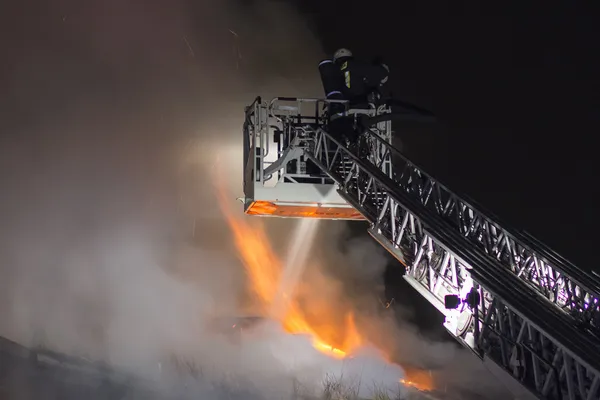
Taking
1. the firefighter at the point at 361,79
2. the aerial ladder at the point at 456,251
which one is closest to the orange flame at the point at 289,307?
the aerial ladder at the point at 456,251

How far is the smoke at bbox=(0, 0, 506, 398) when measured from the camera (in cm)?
1228

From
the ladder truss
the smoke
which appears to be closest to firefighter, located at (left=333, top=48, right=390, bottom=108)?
the ladder truss

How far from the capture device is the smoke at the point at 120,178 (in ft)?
40.3

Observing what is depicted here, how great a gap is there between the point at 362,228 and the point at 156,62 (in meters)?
6.83

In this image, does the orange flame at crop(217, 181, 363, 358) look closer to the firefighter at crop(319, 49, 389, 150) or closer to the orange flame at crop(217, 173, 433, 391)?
the orange flame at crop(217, 173, 433, 391)

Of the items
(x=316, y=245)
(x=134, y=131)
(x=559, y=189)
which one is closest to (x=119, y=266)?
(x=134, y=131)

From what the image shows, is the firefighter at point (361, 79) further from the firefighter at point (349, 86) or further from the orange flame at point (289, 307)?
the orange flame at point (289, 307)

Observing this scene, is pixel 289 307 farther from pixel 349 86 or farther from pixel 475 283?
pixel 475 283

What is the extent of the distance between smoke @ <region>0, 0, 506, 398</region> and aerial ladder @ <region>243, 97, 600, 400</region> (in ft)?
13.7

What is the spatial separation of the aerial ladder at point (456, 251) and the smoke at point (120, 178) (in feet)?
→ 13.7

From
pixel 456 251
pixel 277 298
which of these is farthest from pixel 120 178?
pixel 456 251

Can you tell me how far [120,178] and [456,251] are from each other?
9.33 m

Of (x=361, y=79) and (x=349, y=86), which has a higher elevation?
(x=361, y=79)

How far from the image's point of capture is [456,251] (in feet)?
17.9
